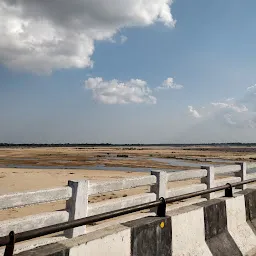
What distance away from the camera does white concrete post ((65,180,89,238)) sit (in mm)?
4336

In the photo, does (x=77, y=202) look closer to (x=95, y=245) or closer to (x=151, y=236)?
(x=95, y=245)

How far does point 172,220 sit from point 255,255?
2.27 m

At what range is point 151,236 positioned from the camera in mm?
4500

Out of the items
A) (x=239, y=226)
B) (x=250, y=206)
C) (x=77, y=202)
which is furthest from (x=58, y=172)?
(x=77, y=202)

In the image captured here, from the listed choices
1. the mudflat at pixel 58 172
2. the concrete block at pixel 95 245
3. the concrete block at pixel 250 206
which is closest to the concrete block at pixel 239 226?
the concrete block at pixel 250 206

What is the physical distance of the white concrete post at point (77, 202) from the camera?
4336 mm

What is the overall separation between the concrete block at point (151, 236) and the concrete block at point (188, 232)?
17cm

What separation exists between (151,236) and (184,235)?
2.75ft

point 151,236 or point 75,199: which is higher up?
point 75,199

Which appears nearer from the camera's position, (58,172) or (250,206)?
(250,206)

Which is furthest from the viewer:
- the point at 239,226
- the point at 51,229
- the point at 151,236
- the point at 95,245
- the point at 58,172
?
the point at 58,172

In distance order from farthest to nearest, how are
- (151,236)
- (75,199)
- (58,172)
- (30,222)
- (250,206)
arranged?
(58,172) < (250,206) < (151,236) < (75,199) < (30,222)

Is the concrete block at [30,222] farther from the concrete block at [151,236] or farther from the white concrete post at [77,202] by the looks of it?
the concrete block at [151,236]

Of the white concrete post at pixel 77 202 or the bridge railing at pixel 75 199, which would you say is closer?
the bridge railing at pixel 75 199
